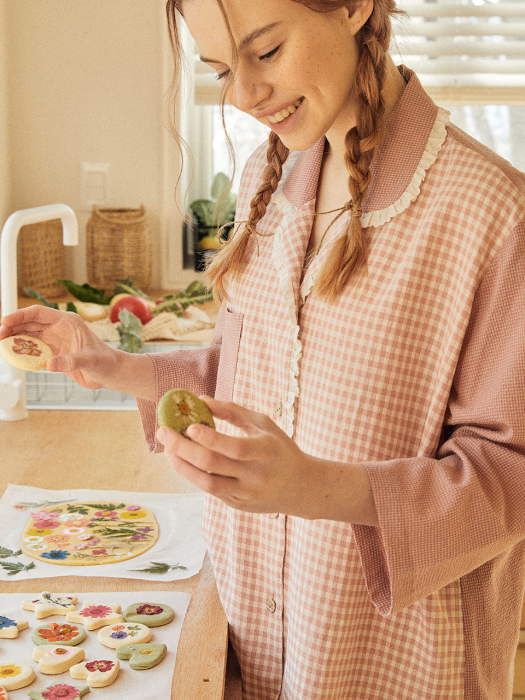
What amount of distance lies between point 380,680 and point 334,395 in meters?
0.30

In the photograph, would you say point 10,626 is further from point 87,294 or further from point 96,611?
point 87,294

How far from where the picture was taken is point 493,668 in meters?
0.74

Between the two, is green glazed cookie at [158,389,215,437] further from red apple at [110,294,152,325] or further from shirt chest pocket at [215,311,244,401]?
red apple at [110,294,152,325]

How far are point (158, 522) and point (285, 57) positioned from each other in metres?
0.67

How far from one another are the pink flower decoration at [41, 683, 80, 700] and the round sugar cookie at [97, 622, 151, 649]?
0.23 ft

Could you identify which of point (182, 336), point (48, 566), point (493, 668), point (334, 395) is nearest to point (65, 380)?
point (182, 336)

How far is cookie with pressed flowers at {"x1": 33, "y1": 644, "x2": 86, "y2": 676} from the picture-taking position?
720mm

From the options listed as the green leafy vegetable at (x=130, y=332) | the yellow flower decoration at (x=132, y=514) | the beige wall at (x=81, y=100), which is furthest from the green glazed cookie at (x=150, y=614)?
the beige wall at (x=81, y=100)

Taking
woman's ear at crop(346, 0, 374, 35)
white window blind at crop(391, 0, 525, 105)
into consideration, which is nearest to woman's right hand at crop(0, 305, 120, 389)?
woman's ear at crop(346, 0, 374, 35)

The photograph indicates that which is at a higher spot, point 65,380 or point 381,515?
point 381,515

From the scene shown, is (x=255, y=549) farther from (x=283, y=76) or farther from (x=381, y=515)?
(x=283, y=76)

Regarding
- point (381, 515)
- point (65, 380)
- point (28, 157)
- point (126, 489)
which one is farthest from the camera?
point (28, 157)

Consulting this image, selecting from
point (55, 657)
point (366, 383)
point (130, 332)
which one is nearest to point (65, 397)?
point (130, 332)

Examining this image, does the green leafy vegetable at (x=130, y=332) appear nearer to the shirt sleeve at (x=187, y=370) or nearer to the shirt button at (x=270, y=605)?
the shirt sleeve at (x=187, y=370)
